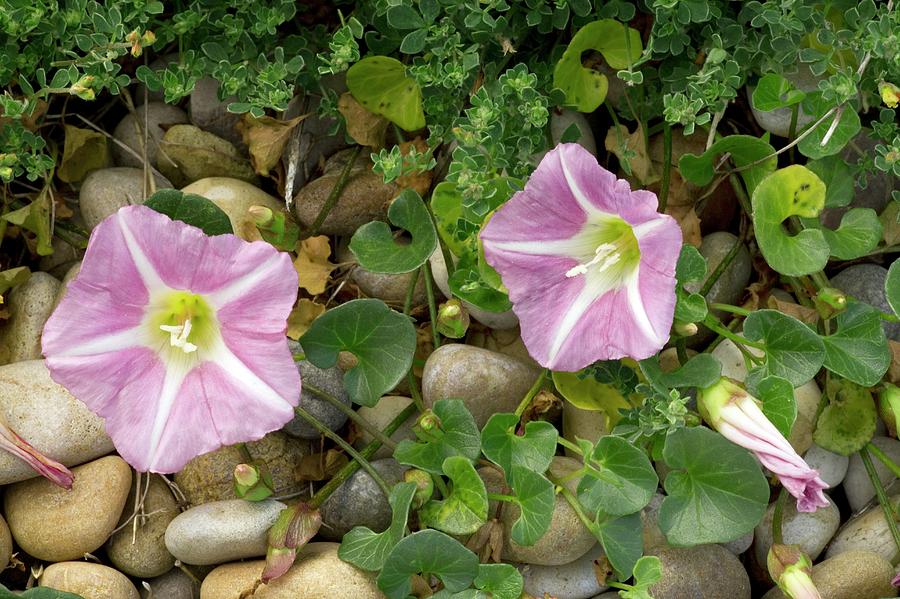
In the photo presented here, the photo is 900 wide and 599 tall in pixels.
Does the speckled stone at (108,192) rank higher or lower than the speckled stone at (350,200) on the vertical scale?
higher

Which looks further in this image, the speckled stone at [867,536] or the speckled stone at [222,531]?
the speckled stone at [867,536]

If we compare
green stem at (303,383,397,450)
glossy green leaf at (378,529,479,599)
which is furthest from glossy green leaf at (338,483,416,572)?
green stem at (303,383,397,450)

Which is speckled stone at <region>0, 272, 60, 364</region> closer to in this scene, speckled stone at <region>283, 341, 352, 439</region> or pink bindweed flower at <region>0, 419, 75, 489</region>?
pink bindweed flower at <region>0, 419, 75, 489</region>

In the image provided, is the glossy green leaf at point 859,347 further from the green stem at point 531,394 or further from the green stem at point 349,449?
the green stem at point 349,449

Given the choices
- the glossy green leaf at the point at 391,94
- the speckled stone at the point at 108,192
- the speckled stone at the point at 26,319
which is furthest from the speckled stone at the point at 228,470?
the glossy green leaf at the point at 391,94

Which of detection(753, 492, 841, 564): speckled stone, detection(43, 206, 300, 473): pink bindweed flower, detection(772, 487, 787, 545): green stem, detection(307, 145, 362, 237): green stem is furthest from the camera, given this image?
detection(307, 145, 362, 237): green stem

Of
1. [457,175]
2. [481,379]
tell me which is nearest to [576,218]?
[457,175]

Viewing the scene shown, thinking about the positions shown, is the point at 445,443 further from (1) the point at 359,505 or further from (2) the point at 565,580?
(2) the point at 565,580
